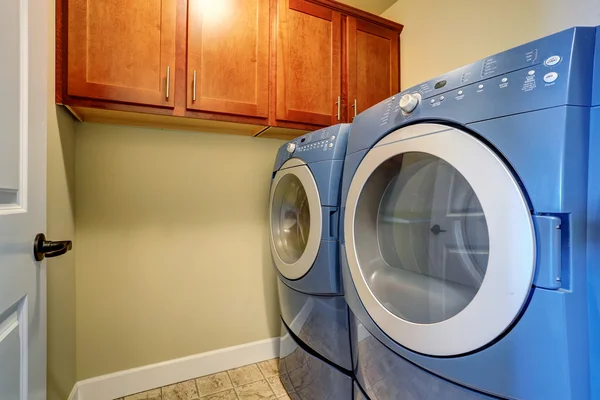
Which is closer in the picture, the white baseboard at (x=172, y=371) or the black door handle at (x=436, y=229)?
the black door handle at (x=436, y=229)

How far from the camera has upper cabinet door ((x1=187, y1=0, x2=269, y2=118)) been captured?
1.28 meters

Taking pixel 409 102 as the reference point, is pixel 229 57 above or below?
above

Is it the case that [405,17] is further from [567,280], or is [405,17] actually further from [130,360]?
[130,360]

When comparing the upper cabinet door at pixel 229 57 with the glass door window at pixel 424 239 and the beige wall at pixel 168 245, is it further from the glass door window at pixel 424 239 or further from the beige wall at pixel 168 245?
the glass door window at pixel 424 239

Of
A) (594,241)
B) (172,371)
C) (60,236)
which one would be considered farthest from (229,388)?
(594,241)

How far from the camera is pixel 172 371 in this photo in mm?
1564

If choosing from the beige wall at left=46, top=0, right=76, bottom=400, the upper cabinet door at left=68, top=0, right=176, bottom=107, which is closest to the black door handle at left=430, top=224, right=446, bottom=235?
the upper cabinet door at left=68, top=0, right=176, bottom=107

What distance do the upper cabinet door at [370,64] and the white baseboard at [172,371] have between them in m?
1.54

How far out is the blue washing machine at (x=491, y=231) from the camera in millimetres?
491

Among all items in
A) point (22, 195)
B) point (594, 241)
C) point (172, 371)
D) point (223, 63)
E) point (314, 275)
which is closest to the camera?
point (594, 241)

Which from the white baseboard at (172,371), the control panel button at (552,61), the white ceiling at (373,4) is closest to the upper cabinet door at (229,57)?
the white ceiling at (373,4)

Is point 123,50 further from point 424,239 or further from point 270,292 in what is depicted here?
point 270,292

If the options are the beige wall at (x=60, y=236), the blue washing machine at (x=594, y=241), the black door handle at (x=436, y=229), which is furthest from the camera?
the beige wall at (x=60, y=236)

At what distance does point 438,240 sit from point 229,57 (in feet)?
3.95
